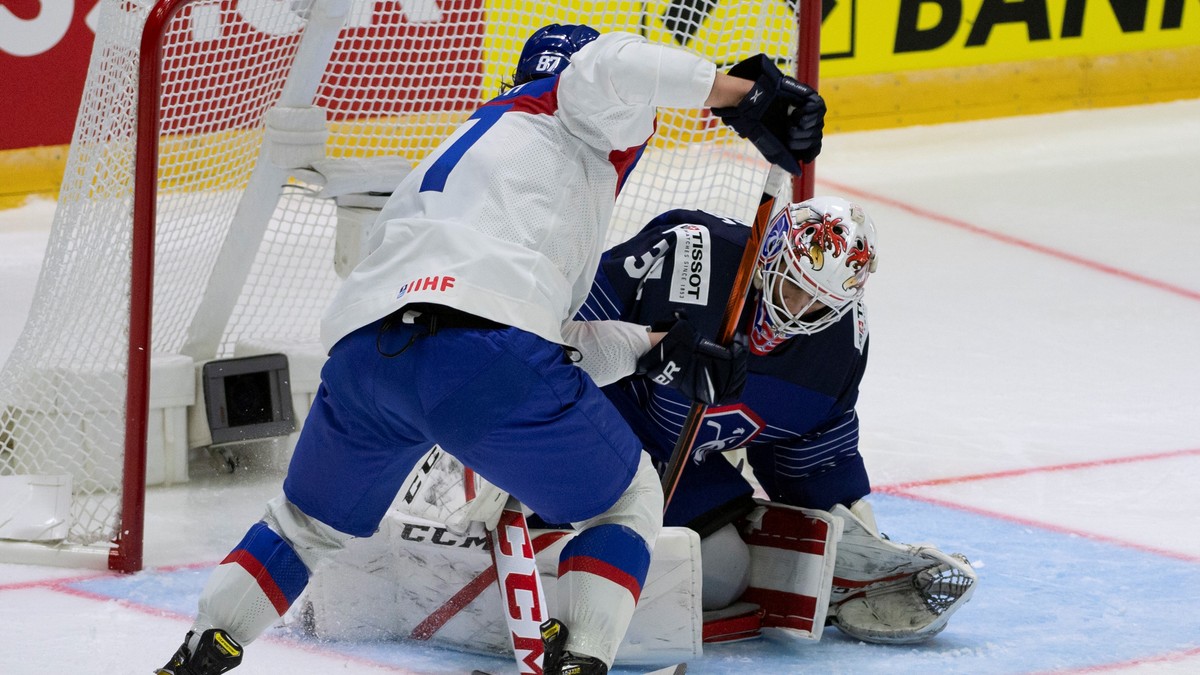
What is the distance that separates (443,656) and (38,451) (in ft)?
3.62

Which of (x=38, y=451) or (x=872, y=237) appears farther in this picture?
(x=38, y=451)

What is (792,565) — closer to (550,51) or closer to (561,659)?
(561,659)

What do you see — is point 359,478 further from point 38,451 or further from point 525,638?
point 38,451

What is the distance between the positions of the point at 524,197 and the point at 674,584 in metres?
0.73

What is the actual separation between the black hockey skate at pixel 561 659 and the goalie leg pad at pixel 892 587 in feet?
2.26

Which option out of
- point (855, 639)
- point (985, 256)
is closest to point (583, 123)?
point (855, 639)

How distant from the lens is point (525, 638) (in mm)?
2607

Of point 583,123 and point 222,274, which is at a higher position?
point 583,123

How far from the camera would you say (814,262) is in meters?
2.65

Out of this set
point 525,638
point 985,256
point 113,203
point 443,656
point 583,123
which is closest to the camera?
point 583,123

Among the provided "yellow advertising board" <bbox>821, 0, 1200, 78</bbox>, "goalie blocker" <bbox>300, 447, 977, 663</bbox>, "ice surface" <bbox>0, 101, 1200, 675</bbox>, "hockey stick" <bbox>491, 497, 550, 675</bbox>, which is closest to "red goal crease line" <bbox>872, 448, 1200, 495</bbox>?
"ice surface" <bbox>0, 101, 1200, 675</bbox>

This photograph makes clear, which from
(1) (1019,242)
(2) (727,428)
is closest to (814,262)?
(2) (727,428)

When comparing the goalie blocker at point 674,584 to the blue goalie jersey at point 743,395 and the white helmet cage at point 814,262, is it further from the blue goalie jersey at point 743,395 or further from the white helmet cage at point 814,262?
the white helmet cage at point 814,262

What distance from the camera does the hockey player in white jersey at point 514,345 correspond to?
7.56 feet
